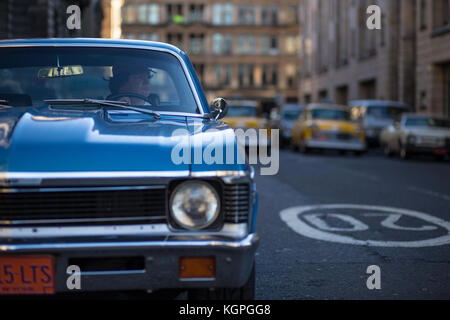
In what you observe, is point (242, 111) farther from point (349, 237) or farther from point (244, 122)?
point (349, 237)

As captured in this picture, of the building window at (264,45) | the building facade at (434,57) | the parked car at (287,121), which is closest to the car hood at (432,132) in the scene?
the parked car at (287,121)

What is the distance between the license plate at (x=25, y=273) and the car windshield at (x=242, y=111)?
796 inches

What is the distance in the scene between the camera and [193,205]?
3.19 m

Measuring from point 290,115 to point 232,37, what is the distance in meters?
57.9

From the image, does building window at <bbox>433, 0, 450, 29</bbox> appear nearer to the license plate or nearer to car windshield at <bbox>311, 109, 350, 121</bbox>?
car windshield at <bbox>311, 109, 350, 121</bbox>

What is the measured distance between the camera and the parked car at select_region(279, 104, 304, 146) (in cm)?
2884

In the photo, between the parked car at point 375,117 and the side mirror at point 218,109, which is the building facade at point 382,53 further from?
the side mirror at point 218,109

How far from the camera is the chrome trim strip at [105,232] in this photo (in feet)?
10.0

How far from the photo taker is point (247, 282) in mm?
3414

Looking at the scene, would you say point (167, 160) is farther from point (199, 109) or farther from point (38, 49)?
point (38, 49)

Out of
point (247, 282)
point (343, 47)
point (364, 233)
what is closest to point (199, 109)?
point (247, 282)

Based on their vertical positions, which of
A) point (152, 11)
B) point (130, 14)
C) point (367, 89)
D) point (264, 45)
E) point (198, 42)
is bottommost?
point (367, 89)

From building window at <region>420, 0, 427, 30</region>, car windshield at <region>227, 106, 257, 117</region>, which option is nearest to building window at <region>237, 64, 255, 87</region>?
building window at <region>420, 0, 427, 30</region>

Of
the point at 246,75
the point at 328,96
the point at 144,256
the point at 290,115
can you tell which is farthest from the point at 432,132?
the point at 246,75
